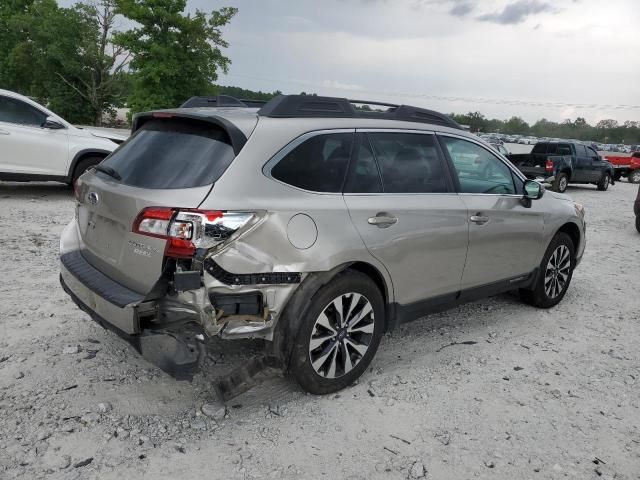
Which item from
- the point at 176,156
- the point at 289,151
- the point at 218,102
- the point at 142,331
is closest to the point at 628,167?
the point at 218,102

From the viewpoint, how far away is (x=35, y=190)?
10.5 m

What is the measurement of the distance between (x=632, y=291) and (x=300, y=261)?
4.80m

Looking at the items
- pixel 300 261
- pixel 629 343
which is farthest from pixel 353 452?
pixel 629 343

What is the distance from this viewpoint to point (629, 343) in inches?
180

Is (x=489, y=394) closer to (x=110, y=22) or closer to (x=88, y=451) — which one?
(x=88, y=451)

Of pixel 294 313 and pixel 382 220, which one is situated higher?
pixel 382 220

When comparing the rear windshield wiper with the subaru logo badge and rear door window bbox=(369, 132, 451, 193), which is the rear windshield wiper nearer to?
the subaru logo badge

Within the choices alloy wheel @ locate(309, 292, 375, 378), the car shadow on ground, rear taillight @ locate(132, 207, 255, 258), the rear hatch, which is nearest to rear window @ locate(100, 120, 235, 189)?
the rear hatch

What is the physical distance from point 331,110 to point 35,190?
8821 millimetres

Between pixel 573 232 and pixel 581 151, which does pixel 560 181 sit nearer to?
pixel 581 151

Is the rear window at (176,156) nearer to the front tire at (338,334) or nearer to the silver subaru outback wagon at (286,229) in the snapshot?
the silver subaru outback wagon at (286,229)

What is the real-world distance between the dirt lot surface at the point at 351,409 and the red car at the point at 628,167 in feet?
75.8

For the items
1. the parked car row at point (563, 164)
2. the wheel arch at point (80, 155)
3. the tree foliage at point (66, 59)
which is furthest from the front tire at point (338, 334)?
the tree foliage at point (66, 59)

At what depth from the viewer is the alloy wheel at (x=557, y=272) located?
204 inches
